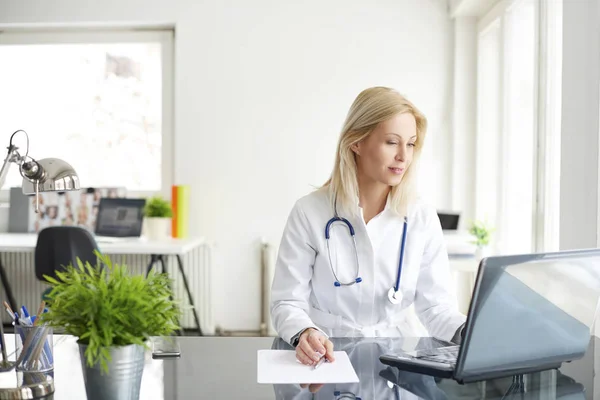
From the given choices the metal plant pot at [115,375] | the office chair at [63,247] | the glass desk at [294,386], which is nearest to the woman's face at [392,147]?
the glass desk at [294,386]

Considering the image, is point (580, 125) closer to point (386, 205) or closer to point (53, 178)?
point (386, 205)

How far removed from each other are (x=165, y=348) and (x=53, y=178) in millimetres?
416

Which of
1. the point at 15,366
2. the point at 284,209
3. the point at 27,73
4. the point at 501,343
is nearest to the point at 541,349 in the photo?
the point at 501,343

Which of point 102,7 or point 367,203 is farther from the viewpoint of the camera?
point 102,7

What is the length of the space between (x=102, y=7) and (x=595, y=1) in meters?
3.18

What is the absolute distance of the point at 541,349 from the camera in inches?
44.5

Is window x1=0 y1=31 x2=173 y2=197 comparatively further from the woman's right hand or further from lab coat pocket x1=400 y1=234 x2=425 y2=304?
Result: the woman's right hand

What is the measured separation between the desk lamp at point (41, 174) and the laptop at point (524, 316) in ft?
2.30

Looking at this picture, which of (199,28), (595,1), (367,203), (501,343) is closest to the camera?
(501,343)

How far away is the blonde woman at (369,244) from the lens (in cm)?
174

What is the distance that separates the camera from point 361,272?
5.77 ft

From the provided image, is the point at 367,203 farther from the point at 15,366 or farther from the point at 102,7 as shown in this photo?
the point at 102,7

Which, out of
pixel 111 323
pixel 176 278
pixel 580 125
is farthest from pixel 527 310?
pixel 176 278

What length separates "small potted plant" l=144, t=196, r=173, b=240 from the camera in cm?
399
